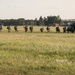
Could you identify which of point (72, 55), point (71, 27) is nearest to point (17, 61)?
point (72, 55)

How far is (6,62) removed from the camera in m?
13.9

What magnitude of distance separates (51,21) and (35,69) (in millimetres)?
139791

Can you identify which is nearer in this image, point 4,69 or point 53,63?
point 4,69

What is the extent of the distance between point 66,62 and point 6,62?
2964 mm

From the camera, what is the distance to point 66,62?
550 inches

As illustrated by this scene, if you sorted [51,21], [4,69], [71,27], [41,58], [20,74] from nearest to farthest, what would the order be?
[20,74]
[4,69]
[41,58]
[71,27]
[51,21]

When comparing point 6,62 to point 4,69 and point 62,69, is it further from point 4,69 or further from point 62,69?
point 62,69

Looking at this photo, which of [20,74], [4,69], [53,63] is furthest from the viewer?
[53,63]

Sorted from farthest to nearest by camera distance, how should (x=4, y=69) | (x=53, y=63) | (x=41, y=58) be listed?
(x=41, y=58) < (x=53, y=63) < (x=4, y=69)

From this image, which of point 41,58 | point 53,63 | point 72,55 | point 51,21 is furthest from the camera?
point 51,21

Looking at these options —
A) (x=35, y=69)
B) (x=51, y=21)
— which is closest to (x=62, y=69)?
(x=35, y=69)

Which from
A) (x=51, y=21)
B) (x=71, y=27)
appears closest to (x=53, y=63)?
(x=71, y=27)

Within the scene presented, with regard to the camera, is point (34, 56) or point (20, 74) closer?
point (20, 74)

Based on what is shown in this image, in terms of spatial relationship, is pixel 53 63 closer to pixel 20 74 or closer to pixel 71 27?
pixel 20 74
